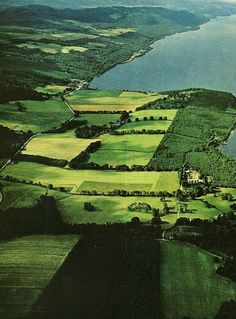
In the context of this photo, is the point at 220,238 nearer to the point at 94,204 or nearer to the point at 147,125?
the point at 94,204

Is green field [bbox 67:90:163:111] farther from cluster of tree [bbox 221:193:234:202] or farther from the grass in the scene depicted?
cluster of tree [bbox 221:193:234:202]

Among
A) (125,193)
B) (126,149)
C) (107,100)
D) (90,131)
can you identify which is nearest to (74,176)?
(125,193)

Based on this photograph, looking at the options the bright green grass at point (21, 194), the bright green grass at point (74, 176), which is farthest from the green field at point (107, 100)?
the bright green grass at point (21, 194)

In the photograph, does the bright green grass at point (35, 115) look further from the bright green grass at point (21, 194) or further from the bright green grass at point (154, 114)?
the bright green grass at point (21, 194)

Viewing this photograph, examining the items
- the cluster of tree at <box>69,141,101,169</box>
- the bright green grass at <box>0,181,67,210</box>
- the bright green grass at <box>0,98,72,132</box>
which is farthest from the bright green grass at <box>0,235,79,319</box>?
the bright green grass at <box>0,98,72,132</box>

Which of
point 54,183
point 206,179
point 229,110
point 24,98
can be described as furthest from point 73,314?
point 229,110
